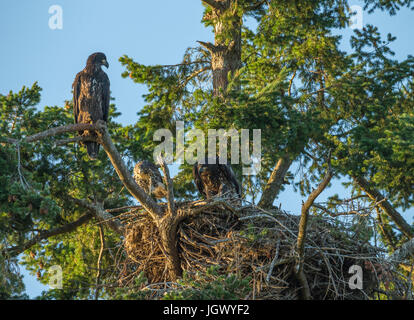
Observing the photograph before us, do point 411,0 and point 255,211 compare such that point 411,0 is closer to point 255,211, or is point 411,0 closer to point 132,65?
point 132,65

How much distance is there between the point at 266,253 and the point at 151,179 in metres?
2.53

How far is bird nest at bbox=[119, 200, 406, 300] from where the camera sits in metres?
8.05

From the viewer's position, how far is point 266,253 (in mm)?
8195

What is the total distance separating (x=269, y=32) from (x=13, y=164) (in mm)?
6036

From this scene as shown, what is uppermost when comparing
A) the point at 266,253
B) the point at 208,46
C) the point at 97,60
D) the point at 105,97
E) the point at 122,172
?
the point at 208,46

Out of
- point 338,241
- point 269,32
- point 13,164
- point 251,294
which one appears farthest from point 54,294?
point 269,32

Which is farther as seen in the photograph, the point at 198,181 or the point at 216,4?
the point at 216,4

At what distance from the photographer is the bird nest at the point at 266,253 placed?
805cm

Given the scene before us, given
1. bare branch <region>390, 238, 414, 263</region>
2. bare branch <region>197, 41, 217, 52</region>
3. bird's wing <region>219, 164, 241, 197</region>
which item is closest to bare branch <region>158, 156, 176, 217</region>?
bird's wing <region>219, 164, 241, 197</region>

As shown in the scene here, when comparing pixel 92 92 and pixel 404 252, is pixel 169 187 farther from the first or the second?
pixel 404 252

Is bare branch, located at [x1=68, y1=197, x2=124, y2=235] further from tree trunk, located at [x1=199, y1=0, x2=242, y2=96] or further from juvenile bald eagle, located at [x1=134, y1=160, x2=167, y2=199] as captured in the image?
tree trunk, located at [x1=199, y1=0, x2=242, y2=96]

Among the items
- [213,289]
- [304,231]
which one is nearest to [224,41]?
[304,231]

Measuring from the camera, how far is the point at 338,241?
8.41 m

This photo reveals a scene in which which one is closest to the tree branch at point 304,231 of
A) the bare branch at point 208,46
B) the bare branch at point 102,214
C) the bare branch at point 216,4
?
the bare branch at point 102,214
